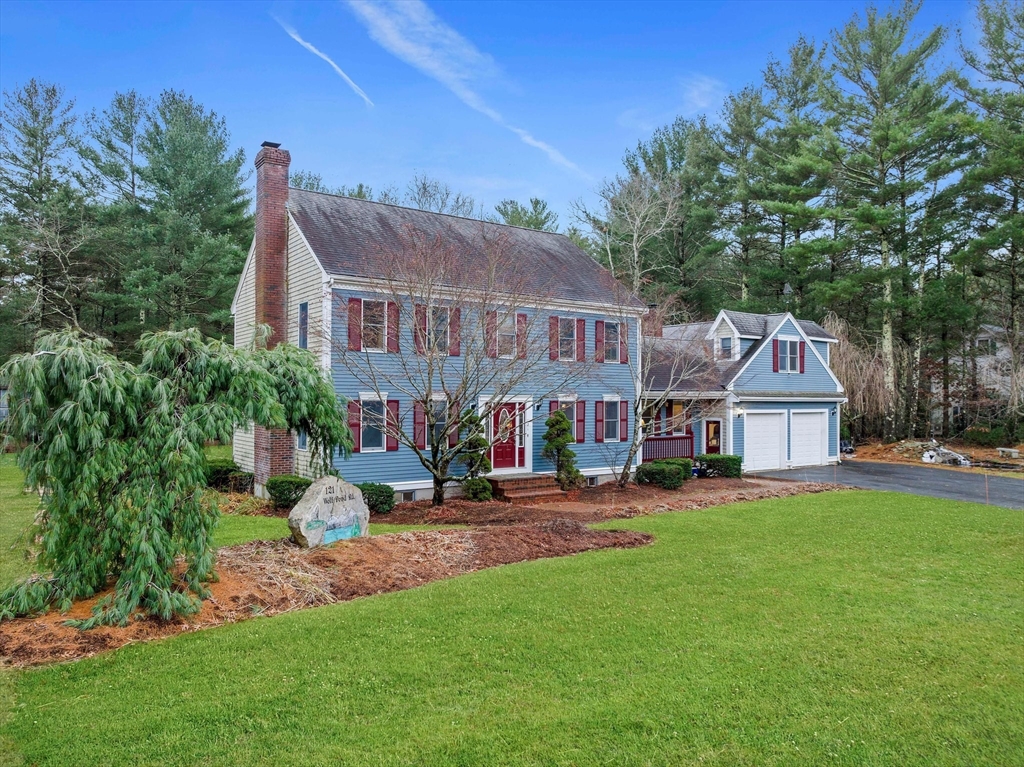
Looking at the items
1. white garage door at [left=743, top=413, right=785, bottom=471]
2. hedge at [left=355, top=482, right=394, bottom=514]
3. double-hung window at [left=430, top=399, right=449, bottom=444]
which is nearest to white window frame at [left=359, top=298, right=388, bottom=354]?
double-hung window at [left=430, top=399, right=449, bottom=444]

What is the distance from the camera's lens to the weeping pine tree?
6035mm

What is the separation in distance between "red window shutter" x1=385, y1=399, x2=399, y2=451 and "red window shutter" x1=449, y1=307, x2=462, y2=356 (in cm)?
192

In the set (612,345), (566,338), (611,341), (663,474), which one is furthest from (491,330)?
(663,474)

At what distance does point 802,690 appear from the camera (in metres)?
5.02

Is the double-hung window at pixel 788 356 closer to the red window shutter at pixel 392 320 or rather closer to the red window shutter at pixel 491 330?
the red window shutter at pixel 491 330

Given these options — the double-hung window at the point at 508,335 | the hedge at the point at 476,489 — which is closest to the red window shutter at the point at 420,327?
the double-hung window at the point at 508,335

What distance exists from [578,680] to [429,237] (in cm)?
1412

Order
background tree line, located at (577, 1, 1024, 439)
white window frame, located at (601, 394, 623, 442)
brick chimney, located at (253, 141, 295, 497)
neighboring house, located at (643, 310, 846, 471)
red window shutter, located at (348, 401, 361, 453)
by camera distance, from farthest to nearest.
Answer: background tree line, located at (577, 1, 1024, 439) → neighboring house, located at (643, 310, 846, 471) → white window frame, located at (601, 394, 623, 442) → brick chimney, located at (253, 141, 295, 497) → red window shutter, located at (348, 401, 361, 453)

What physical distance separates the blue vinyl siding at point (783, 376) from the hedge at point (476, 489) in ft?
35.6

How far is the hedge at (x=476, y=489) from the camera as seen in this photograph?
15.4m

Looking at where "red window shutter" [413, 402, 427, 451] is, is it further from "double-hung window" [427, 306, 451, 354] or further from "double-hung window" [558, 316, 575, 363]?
"double-hung window" [558, 316, 575, 363]

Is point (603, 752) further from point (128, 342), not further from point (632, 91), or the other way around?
point (128, 342)

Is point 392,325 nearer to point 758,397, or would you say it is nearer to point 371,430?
point 371,430

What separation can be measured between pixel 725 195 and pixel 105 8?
99.4ft
